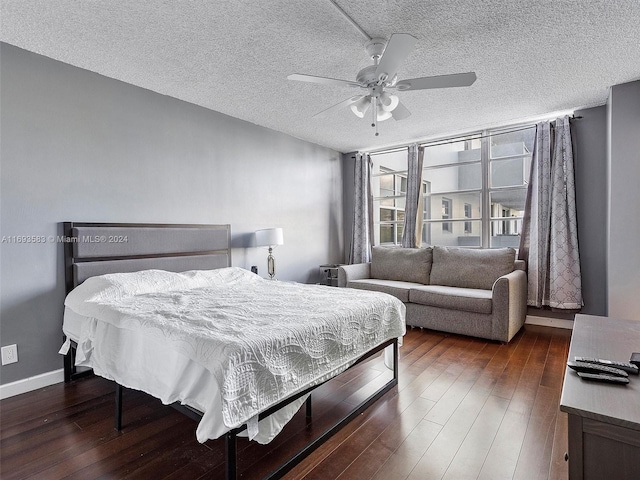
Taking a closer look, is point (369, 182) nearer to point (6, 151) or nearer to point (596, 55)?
point (596, 55)

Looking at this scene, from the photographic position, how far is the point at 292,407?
168 centimetres

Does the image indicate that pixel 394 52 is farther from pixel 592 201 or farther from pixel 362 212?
pixel 362 212

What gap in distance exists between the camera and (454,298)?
367 cm

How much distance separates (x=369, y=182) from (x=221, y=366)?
459 cm

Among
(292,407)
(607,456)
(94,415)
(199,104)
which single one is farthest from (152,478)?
(199,104)

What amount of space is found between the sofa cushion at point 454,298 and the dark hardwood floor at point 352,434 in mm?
817

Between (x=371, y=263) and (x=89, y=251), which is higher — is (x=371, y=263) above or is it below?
below

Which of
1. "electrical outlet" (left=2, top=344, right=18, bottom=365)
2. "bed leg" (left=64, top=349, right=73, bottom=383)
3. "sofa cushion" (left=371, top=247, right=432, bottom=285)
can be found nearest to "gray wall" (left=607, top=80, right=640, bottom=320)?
"sofa cushion" (left=371, top=247, right=432, bottom=285)

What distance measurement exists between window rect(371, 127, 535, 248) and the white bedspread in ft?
9.31

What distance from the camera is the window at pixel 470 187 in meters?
4.47

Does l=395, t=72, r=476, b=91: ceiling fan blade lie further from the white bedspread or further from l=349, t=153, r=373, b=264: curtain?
l=349, t=153, r=373, b=264: curtain

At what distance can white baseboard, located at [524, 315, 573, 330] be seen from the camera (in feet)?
13.0

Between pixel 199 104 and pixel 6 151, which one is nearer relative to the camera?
pixel 6 151

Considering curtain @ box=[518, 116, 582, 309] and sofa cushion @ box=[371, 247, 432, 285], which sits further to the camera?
sofa cushion @ box=[371, 247, 432, 285]
